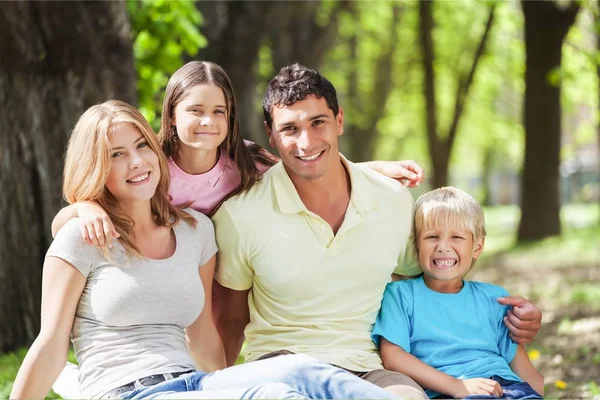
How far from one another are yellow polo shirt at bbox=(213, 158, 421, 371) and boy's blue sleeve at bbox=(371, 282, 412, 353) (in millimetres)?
46

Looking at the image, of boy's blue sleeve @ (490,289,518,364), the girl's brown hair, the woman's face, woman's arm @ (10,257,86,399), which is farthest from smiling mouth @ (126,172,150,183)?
boy's blue sleeve @ (490,289,518,364)

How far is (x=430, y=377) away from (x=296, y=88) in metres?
1.48

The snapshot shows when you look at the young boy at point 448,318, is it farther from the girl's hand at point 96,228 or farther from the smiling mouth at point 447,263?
the girl's hand at point 96,228

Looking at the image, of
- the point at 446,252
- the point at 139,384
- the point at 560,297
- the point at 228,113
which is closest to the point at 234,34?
the point at 560,297

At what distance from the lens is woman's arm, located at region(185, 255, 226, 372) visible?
13.4 ft

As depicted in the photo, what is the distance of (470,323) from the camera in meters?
4.06

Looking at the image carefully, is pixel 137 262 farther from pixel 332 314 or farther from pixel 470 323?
pixel 470 323

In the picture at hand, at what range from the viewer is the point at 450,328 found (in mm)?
4043

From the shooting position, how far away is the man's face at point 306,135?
4.06 m

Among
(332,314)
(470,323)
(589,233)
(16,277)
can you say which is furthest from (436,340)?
(589,233)

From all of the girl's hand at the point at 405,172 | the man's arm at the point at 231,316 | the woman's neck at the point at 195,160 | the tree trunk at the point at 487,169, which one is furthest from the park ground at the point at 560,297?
the tree trunk at the point at 487,169

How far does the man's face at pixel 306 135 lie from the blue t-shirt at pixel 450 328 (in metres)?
0.71

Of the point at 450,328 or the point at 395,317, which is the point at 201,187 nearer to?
the point at 395,317

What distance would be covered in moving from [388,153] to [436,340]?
3034cm
